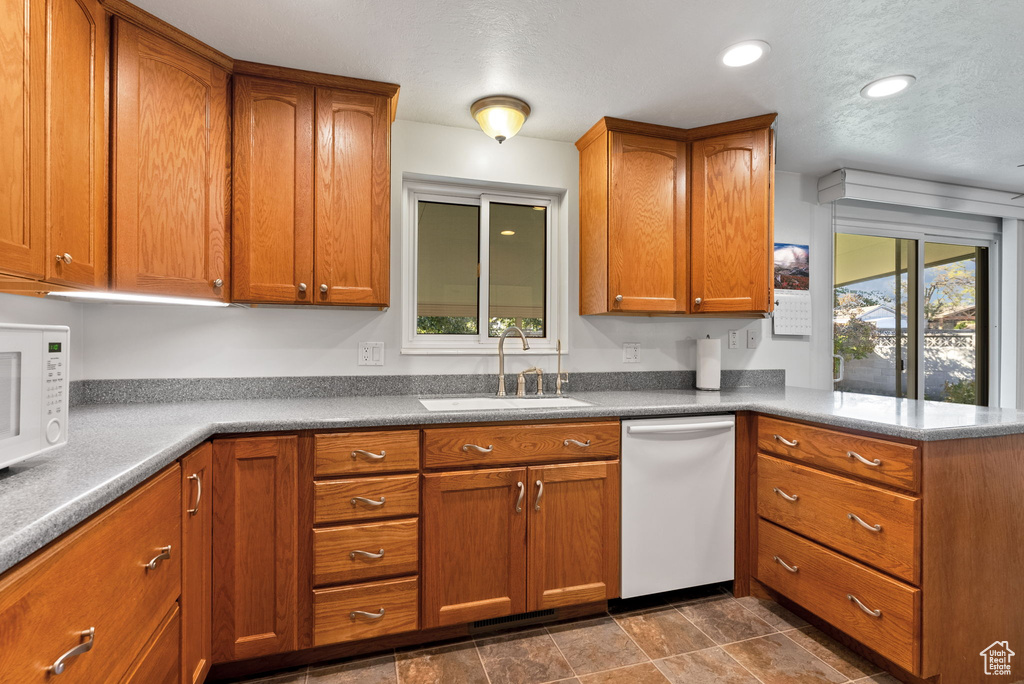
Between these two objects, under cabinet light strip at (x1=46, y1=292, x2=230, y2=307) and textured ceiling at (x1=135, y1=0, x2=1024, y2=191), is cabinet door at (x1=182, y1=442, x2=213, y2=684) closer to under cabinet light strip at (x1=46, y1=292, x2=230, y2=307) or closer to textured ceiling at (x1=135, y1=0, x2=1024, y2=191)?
under cabinet light strip at (x1=46, y1=292, x2=230, y2=307)

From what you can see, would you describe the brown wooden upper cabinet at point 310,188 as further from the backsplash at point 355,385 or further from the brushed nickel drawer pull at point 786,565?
the brushed nickel drawer pull at point 786,565

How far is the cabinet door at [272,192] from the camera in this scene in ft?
6.46

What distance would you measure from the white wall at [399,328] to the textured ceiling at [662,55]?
18cm

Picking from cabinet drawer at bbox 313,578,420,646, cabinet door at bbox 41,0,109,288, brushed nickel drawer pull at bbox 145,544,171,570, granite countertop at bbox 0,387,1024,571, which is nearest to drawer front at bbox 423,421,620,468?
granite countertop at bbox 0,387,1024,571

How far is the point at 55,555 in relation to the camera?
Answer: 2.63 feet

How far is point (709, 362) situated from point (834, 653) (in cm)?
136

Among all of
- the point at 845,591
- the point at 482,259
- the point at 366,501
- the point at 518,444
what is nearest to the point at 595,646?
the point at 518,444

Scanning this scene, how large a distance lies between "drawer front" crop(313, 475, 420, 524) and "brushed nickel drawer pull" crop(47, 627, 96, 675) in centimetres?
85

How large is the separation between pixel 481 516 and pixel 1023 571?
185 centimetres

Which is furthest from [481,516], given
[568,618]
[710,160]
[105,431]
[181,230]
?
[710,160]

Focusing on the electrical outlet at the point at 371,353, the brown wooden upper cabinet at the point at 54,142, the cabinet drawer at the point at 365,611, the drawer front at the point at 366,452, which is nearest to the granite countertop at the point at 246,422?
the drawer front at the point at 366,452

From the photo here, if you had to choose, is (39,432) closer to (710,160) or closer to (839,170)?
(710,160)

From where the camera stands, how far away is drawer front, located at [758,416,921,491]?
1.62 metres

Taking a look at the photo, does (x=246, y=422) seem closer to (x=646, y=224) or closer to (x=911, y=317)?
(x=646, y=224)
